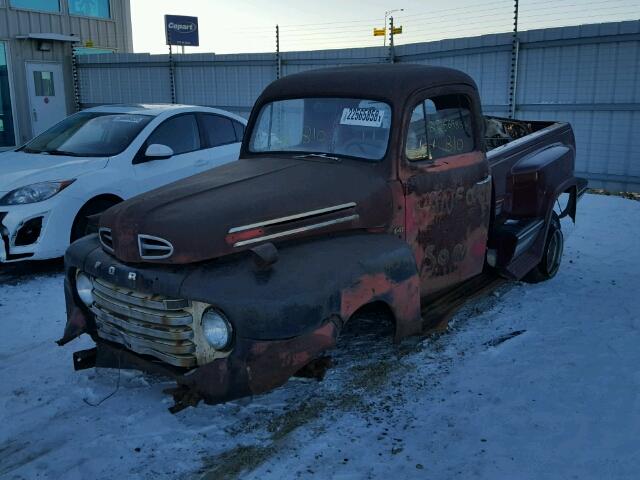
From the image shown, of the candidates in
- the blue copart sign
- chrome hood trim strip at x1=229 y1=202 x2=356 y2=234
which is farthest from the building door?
chrome hood trim strip at x1=229 y1=202 x2=356 y2=234

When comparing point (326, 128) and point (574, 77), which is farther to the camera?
point (574, 77)

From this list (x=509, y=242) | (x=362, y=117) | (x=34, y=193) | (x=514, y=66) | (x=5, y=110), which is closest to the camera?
(x=362, y=117)

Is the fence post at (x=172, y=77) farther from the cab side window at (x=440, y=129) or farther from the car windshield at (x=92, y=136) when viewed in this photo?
the cab side window at (x=440, y=129)

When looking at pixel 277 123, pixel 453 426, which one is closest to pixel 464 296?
pixel 453 426

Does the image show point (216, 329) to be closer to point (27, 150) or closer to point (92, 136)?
point (92, 136)

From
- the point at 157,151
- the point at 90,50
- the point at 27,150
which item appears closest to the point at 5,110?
the point at 90,50

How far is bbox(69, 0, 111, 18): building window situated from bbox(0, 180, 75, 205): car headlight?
40.2 feet

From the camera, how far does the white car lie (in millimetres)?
5957

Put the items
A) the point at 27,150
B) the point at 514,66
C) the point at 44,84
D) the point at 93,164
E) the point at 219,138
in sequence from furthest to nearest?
the point at 44,84 → the point at 514,66 → the point at 219,138 → the point at 27,150 → the point at 93,164

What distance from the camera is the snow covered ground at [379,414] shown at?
10.3ft

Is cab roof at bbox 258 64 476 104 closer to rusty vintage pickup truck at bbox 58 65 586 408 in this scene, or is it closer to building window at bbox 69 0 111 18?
rusty vintage pickup truck at bbox 58 65 586 408

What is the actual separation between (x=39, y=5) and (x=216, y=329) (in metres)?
15.5

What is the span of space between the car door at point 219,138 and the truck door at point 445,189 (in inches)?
138

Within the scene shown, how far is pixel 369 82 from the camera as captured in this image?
14.1 feet
